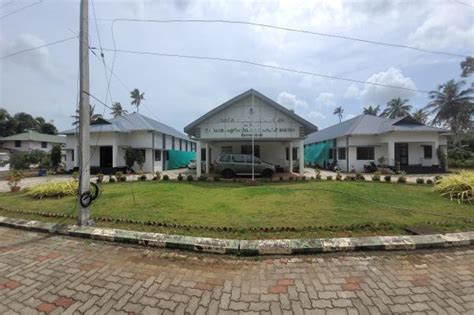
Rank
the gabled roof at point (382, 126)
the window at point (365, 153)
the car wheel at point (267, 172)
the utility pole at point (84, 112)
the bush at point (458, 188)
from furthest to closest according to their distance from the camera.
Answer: the window at point (365, 153) < the gabled roof at point (382, 126) < the car wheel at point (267, 172) < the bush at point (458, 188) < the utility pole at point (84, 112)

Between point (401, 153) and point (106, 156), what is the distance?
2656 centimetres

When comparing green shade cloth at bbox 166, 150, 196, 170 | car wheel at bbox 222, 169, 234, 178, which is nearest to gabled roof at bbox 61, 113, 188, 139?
green shade cloth at bbox 166, 150, 196, 170

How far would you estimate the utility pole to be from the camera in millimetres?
5602

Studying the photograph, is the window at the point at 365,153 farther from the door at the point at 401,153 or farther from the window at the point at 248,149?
the window at the point at 248,149

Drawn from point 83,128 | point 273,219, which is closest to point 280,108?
point 273,219

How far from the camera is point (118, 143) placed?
74.9ft

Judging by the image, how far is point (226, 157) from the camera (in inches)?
649

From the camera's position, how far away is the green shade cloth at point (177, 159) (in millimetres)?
29203

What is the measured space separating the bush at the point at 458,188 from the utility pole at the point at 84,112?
10285 millimetres

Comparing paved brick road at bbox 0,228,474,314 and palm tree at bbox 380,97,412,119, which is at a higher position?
palm tree at bbox 380,97,412,119

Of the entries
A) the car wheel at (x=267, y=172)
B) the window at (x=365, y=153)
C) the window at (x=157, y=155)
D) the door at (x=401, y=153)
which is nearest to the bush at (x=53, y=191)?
the car wheel at (x=267, y=172)

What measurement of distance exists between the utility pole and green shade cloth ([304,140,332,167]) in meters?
26.2

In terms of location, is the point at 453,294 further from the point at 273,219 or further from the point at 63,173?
the point at 63,173

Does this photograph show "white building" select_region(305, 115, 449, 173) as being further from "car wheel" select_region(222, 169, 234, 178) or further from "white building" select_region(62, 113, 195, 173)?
"white building" select_region(62, 113, 195, 173)
